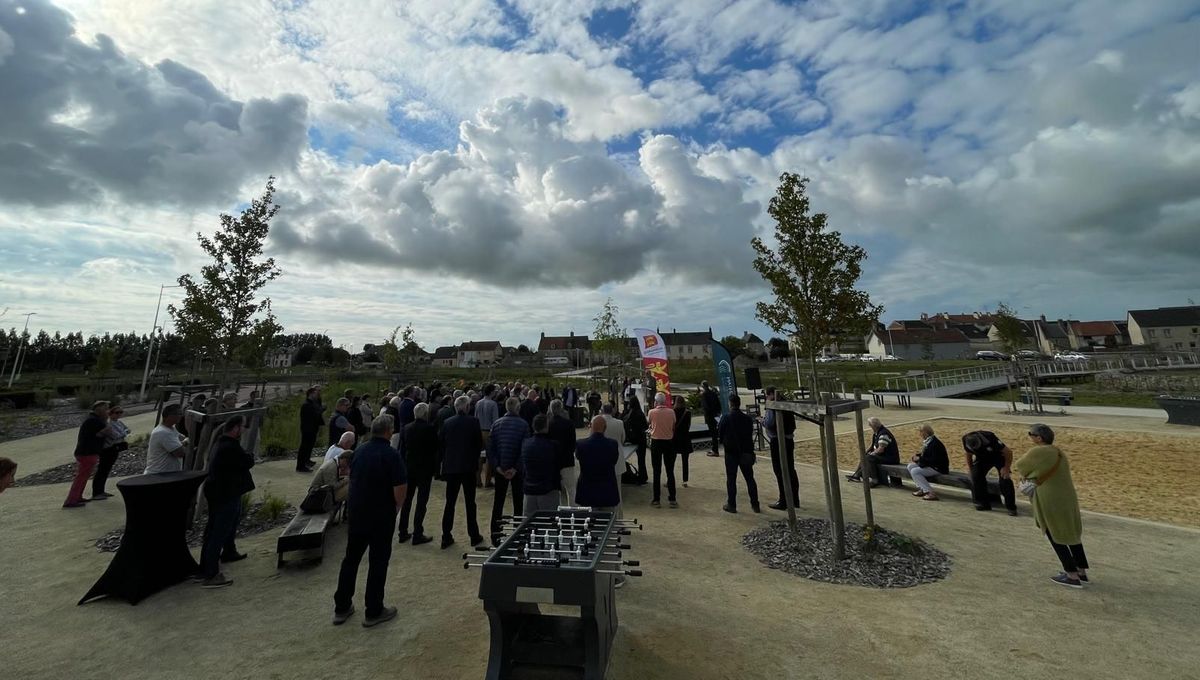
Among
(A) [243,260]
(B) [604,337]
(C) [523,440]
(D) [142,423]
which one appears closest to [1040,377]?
(B) [604,337]

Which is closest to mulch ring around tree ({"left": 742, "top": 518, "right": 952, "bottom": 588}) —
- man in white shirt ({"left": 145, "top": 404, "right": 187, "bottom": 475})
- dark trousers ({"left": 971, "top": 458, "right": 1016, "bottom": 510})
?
dark trousers ({"left": 971, "top": 458, "right": 1016, "bottom": 510})

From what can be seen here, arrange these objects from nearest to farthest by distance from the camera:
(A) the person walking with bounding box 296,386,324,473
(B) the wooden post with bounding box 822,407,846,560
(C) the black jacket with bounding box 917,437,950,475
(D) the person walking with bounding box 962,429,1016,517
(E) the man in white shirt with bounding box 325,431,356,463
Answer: (B) the wooden post with bounding box 822,407,846,560 < (E) the man in white shirt with bounding box 325,431,356,463 < (D) the person walking with bounding box 962,429,1016,517 < (C) the black jacket with bounding box 917,437,950,475 < (A) the person walking with bounding box 296,386,324,473

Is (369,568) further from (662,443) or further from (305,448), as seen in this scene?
(305,448)

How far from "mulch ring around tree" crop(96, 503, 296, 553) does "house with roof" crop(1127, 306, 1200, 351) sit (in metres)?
108

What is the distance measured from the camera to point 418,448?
6277 mm

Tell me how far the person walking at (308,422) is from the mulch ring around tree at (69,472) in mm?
3193

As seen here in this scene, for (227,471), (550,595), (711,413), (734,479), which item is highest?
(711,413)

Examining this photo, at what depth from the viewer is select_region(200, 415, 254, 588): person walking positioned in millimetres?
5020

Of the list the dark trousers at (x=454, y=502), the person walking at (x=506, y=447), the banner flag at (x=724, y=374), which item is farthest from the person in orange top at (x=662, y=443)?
the banner flag at (x=724, y=374)

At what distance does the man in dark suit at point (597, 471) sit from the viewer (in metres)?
5.73

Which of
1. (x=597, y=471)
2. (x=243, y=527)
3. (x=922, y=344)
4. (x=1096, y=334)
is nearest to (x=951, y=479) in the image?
(x=597, y=471)

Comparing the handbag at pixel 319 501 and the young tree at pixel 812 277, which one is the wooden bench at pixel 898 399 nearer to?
the young tree at pixel 812 277

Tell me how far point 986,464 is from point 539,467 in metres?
7.56

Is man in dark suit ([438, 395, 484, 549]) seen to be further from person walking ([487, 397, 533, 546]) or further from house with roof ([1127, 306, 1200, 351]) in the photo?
house with roof ([1127, 306, 1200, 351])
